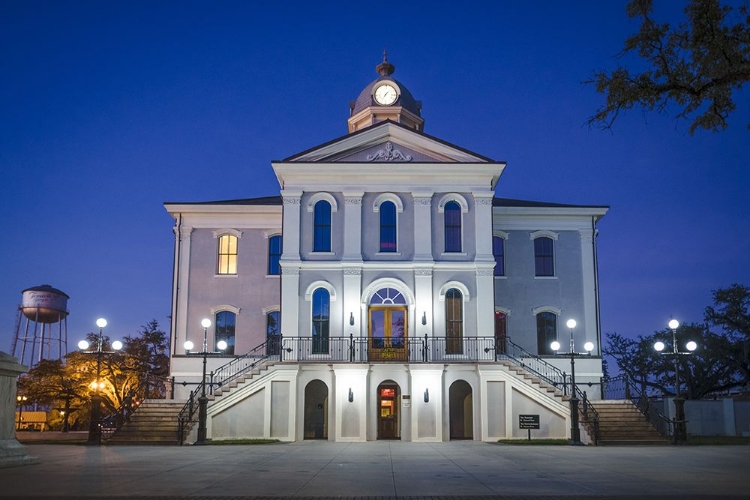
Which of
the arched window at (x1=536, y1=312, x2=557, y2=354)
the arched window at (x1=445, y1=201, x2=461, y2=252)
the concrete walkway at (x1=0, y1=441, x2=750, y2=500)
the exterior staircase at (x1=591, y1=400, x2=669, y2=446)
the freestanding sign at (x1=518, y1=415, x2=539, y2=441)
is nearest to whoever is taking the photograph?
the concrete walkway at (x1=0, y1=441, x2=750, y2=500)

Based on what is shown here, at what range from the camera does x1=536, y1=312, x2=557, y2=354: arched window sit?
3878 cm

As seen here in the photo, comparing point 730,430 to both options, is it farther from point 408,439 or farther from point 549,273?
A: point 408,439

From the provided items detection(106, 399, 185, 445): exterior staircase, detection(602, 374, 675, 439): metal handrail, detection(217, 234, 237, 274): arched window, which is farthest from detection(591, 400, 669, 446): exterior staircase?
detection(217, 234, 237, 274): arched window

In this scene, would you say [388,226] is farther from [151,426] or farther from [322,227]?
[151,426]

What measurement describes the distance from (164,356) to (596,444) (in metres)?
28.8

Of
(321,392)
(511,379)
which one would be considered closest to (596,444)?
(511,379)

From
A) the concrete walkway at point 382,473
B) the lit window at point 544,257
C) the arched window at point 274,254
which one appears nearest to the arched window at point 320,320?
the arched window at point 274,254

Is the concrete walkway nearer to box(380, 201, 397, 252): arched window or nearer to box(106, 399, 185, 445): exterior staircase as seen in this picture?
box(106, 399, 185, 445): exterior staircase

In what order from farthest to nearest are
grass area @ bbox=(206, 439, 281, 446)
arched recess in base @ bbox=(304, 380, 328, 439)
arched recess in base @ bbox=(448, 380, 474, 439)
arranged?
1. arched recess in base @ bbox=(448, 380, 474, 439)
2. arched recess in base @ bbox=(304, 380, 328, 439)
3. grass area @ bbox=(206, 439, 281, 446)

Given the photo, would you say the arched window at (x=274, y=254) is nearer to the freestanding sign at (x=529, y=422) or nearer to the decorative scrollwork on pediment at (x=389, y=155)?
the decorative scrollwork on pediment at (x=389, y=155)

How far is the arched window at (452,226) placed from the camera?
35375 mm

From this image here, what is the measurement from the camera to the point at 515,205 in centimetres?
4019

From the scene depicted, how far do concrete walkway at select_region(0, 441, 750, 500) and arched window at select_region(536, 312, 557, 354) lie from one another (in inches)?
505

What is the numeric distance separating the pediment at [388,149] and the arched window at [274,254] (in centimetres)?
597
